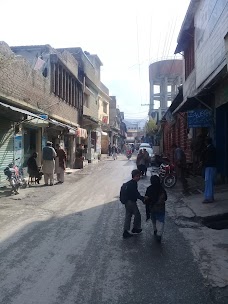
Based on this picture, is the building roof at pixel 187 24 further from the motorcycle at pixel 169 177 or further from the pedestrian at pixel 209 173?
the pedestrian at pixel 209 173

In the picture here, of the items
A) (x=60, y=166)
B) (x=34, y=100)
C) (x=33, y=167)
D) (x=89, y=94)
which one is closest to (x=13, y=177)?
(x=33, y=167)

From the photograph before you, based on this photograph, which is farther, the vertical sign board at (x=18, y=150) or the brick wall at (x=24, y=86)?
the vertical sign board at (x=18, y=150)

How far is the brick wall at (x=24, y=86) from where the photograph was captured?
43.0 ft

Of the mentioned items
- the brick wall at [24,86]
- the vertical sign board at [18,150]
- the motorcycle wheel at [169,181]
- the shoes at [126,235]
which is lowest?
the shoes at [126,235]

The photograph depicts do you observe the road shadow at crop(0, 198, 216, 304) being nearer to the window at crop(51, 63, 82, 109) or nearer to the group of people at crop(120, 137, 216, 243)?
the group of people at crop(120, 137, 216, 243)

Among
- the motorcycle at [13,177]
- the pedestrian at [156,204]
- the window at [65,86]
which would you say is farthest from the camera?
the window at [65,86]

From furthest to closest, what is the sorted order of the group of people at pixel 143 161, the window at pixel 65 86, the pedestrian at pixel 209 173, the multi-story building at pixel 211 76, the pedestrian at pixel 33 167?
the window at pixel 65 86
the group of people at pixel 143 161
the pedestrian at pixel 33 167
the multi-story building at pixel 211 76
the pedestrian at pixel 209 173

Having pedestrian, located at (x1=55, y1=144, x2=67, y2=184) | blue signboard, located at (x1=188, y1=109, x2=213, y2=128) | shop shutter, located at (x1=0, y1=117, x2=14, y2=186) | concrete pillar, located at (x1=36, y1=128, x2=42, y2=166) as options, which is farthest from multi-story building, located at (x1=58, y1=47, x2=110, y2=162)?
blue signboard, located at (x1=188, y1=109, x2=213, y2=128)

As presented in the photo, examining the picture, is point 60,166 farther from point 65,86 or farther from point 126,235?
point 65,86

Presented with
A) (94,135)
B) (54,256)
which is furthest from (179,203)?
(94,135)

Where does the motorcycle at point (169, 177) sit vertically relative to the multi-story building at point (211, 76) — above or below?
below

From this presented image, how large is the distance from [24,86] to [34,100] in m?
1.51

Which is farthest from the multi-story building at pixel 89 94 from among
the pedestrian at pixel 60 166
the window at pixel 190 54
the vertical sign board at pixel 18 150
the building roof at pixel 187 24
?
the vertical sign board at pixel 18 150

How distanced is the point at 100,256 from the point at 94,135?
3398cm
